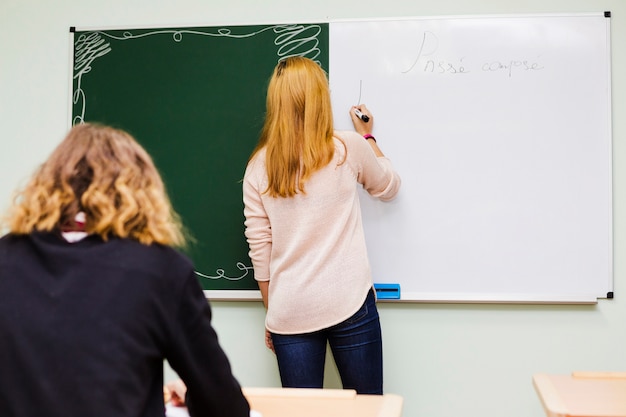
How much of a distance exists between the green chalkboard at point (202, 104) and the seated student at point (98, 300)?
5.08ft

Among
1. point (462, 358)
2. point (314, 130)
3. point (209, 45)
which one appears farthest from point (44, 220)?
point (462, 358)

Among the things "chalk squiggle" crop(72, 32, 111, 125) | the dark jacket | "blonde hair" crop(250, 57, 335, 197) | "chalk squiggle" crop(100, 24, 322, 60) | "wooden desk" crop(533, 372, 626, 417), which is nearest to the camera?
the dark jacket

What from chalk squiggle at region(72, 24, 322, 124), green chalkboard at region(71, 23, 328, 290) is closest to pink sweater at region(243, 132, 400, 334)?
green chalkboard at region(71, 23, 328, 290)

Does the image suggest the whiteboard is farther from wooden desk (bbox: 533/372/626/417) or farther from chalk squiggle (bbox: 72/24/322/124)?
wooden desk (bbox: 533/372/626/417)

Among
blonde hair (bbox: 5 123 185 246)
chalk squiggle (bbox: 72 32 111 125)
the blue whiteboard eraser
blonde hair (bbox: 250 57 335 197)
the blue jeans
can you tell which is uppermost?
chalk squiggle (bbox: 72 32 111 125)

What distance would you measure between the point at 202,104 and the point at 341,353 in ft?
4.00

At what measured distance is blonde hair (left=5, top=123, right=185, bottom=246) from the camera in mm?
1213

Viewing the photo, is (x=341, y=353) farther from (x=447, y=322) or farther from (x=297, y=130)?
(x=297, y=130)

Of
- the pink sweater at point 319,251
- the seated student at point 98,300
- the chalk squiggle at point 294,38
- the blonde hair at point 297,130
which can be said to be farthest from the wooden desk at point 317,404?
the chalk squiggle at point 294,38

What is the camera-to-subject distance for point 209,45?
113 inches

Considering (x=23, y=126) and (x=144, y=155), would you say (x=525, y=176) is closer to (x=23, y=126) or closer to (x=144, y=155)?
(x=144, y=155)

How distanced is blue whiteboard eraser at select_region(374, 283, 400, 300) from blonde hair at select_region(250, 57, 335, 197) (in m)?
0.73

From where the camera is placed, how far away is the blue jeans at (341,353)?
2273 mm

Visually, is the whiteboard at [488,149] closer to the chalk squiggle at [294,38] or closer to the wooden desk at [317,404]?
the chalk squiggle at [294,38]
